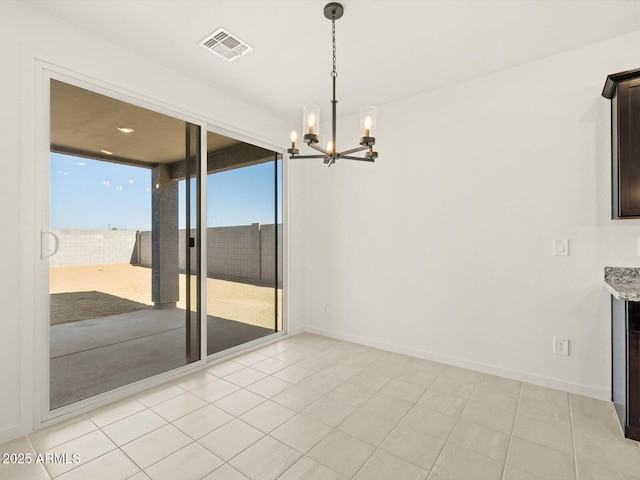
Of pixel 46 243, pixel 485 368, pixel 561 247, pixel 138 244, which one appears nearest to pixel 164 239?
pixel 138 244

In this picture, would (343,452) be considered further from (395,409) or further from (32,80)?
(32,80)

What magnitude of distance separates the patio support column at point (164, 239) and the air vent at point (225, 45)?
111cm

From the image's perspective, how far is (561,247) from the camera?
269cm

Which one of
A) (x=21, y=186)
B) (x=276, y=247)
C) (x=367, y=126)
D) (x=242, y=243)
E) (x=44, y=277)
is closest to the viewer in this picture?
(x=367, y=126)

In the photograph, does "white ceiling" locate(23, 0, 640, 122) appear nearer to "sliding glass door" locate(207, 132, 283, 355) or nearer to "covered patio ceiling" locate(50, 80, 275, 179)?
"covered patio ceiling" locate(50, 80, 275, 179)

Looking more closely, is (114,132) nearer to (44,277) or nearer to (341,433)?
(44,277)

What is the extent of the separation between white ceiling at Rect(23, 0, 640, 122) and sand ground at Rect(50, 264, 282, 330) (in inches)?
73.1

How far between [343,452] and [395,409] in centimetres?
64

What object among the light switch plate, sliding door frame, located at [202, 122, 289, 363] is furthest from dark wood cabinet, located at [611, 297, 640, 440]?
sliding door frame, located at [202, 122, 289, 363]

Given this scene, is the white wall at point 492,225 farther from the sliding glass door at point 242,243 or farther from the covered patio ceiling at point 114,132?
the covered patio ceiling at point 114,132

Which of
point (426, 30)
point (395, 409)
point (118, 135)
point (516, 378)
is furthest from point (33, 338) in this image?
point (516, 378)

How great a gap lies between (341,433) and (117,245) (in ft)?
7.55

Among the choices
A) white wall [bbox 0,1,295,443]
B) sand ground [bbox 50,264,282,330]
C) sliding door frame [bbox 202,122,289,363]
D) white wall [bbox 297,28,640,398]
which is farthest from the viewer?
sliding door frame [bbox 202,122,289,363]

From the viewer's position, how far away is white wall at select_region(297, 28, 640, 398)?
8.47ft
